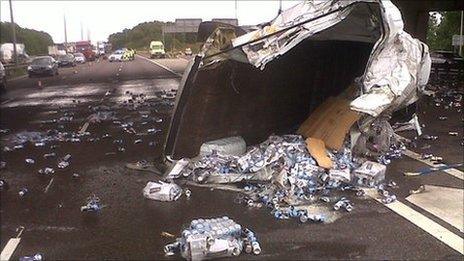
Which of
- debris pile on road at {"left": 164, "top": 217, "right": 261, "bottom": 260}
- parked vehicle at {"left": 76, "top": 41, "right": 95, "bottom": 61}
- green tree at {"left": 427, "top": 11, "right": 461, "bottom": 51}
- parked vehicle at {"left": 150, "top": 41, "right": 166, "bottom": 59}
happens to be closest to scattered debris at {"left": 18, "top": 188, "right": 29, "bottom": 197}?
debris pile on road at {"left": 164, "top": 217, "right": 261, "bottom": 260}

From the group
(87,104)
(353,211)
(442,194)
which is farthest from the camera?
(87,104)

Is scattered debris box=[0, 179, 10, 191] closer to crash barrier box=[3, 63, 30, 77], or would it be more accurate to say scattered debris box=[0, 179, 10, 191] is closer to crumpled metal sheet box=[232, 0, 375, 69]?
crumpled metal sheet box=[232, 0, 375, 69]

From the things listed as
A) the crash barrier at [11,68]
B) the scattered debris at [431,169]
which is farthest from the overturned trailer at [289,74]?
the crash barrier at [11,68]

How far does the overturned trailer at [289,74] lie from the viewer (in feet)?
24.5

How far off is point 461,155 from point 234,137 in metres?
4.00

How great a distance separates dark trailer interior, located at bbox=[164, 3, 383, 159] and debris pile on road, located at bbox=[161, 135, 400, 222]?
601 millimetres

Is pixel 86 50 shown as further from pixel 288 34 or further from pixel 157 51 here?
pixel 288 34

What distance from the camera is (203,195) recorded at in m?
6.94

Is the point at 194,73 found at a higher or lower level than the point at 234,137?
higher

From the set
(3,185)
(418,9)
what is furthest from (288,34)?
(418,9)

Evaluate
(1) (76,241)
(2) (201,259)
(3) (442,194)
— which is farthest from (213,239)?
(3) (442,194)

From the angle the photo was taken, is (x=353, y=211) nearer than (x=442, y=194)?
Yes

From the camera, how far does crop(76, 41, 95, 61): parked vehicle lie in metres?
77.5

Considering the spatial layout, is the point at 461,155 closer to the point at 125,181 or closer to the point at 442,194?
the point at 442,194
